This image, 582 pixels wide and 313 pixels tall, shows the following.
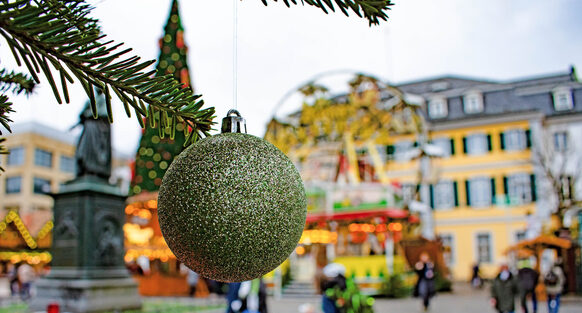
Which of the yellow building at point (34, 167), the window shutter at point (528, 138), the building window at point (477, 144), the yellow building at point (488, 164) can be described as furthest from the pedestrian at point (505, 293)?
the yellow building at point (34, 167)

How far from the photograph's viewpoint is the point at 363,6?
1123 millimetres

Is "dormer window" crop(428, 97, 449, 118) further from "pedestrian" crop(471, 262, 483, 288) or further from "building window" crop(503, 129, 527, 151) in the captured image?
"pedestrian" crop(471, 262, 483, 288)

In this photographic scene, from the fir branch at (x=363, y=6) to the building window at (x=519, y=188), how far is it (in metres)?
32.8

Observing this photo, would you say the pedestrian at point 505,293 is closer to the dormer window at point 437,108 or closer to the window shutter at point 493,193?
the window shutter at point 493,193

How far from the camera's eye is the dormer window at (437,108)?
117ft

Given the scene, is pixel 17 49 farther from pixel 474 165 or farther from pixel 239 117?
pixel 474 165

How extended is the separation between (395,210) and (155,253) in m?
8.72

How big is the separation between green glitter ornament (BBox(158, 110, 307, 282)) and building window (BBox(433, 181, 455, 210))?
1333 inches

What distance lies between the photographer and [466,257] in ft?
108

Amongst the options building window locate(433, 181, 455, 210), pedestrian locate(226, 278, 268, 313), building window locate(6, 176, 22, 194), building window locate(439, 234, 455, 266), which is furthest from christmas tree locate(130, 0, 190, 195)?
building window locate(6, 176, 22, 194)

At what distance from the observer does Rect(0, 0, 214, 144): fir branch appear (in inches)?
35.6

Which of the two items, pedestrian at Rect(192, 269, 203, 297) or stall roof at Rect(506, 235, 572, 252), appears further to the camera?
pedestrian at Rect(192, 269, 203, 297)

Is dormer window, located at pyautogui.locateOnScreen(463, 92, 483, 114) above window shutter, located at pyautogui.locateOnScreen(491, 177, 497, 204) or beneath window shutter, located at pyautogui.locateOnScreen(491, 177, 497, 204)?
above

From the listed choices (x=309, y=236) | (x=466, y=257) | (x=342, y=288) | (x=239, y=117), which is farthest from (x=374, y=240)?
(x=239, y=117)
